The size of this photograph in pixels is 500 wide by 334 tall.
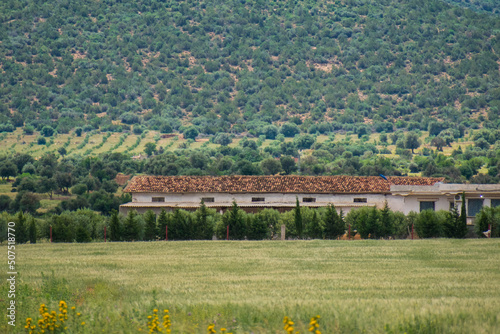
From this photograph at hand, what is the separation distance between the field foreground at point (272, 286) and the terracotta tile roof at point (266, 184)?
24.5 metres

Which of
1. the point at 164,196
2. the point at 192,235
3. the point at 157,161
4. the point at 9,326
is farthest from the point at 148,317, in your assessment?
the point at 157,161

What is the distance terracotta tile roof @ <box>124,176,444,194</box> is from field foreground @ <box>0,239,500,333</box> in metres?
24.5

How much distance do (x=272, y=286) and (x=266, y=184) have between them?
42.5 metres

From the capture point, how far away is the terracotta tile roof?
68.3 meters

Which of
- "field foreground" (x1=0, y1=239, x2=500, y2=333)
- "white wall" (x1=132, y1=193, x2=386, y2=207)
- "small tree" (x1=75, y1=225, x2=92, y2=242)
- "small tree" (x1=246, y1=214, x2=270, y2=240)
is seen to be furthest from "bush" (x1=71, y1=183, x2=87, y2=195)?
"field foreground" (x1=0, y1=239, x2=500, y2=333)

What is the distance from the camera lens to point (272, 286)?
26.8m

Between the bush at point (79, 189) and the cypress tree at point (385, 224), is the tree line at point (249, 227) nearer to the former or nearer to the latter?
the cypress tree at point (385, 224)

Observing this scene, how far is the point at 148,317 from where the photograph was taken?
19.9 m

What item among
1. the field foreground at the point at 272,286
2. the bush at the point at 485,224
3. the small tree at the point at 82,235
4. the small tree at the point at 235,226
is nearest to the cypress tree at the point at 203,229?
the small tree at the point at 235,226

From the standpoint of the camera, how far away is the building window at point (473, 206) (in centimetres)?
5969

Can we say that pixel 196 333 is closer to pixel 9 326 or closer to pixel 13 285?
pixel 9 326

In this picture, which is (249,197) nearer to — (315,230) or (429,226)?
(315,230)

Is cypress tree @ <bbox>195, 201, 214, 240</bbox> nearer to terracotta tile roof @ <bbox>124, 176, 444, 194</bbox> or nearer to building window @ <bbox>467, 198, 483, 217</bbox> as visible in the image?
terracotta tile roof @ <bbox>124, 176, 444, 194</bbox>

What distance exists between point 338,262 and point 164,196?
3600cm
